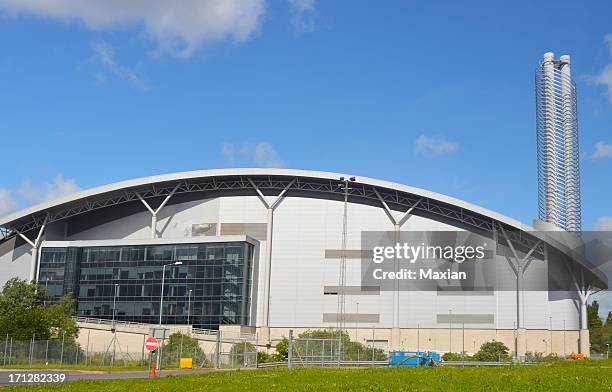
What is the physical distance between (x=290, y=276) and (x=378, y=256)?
1178 centimetres

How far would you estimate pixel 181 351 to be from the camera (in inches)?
2643

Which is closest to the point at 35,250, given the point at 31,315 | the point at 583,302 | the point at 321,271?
the point at 31,315

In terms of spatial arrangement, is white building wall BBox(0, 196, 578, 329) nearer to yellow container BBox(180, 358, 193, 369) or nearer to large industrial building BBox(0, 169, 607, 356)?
large industrial building BBox(0, 169, 607, 356)

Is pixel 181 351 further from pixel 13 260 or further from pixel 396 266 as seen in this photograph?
pixel 13 260

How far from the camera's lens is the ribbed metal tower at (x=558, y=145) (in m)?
104

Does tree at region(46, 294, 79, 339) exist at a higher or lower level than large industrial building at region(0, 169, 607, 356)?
lower

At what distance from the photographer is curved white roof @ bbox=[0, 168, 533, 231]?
93438 millimetres

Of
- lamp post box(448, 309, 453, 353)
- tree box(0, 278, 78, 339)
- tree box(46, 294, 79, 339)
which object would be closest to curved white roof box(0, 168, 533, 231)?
lamp post box(448, 309, 453, 353)

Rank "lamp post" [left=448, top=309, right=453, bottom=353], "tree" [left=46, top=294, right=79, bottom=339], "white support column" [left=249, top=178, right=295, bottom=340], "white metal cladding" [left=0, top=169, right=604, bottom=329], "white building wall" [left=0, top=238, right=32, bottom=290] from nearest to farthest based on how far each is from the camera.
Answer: "tree" [left=46, top=294, right=79, bottom=339]
"lamp post" [left=448, top=309, right=453, bottom=353]
"white metal cladding" [left=0, top=169, right=604, bottom=329]
"white support column" [left=249, top=178, right=295, bottom=340]
"white building wall" [left=0, top=238, right=32, bottom=290]

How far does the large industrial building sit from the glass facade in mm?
142

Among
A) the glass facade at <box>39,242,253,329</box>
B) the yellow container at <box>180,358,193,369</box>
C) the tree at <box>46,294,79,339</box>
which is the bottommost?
the yellow container at <box>180,358,193,369</box>

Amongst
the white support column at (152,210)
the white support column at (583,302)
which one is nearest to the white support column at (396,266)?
the white support column at (583,302)

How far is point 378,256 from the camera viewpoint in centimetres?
9588

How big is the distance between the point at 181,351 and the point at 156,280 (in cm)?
3090
